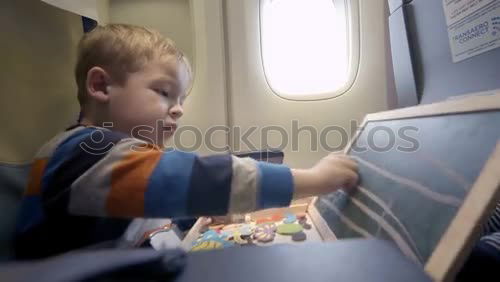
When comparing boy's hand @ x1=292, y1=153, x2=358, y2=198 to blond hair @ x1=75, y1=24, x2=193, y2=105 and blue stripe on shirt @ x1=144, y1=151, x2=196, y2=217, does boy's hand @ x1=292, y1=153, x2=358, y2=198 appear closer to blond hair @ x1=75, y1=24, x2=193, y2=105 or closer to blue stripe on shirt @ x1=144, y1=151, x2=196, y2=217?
blue stripe on shirt @ x1=144, y1=151, x2=196, y2=217

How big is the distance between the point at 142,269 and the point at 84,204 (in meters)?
0.20

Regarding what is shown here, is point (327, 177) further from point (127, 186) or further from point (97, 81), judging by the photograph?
point (97, 81)

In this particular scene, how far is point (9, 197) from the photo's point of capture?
472mm

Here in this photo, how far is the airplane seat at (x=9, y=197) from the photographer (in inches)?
17.4

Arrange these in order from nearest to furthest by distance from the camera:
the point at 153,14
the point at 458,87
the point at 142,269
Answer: the point at 142,269
the point at 458,87
the point at 153,14

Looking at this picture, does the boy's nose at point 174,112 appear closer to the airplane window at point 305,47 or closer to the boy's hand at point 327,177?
the boy's hand at point 327,177

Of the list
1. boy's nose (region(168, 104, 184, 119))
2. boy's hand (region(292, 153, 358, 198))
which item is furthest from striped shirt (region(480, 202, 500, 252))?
boy's nose (region(168, 104, 184, 119))

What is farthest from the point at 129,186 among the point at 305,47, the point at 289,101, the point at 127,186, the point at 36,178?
the point at 305,47

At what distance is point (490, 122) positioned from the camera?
0.31m

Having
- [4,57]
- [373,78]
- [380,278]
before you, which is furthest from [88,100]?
[373,78]

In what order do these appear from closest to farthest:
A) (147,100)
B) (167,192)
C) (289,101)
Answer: (167,192) → (147,100) → (289,101)

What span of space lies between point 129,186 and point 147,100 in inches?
8.7

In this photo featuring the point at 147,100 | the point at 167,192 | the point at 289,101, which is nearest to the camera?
the point at 167,192

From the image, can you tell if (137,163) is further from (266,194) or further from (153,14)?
(153,14)
